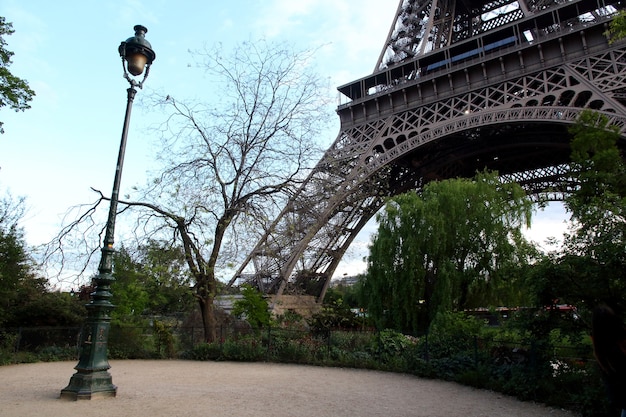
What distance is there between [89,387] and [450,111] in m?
23.2

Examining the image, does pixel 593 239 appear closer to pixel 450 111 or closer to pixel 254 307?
pixel 254 307

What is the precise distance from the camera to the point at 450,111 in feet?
83.4

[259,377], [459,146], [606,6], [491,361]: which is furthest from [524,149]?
[259,377]

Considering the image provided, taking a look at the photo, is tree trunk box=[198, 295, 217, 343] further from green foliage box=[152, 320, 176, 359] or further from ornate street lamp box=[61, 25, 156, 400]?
ornate street lamp box=[61, 25, 156, 400]

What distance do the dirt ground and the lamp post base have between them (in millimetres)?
179

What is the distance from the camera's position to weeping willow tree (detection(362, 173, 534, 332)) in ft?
61.1

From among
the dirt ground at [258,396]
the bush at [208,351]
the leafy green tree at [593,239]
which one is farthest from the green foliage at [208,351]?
the leafy green tree at [593,239]

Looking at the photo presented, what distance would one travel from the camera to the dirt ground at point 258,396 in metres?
7.45

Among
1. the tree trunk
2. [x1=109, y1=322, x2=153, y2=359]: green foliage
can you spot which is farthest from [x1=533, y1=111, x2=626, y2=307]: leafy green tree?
[x1=109, y1=322, x2=153, y2=359]: green foliage

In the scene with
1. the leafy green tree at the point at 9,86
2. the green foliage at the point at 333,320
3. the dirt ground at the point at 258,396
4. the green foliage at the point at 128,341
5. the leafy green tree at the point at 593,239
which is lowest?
the dirt ground at the point at 258,396

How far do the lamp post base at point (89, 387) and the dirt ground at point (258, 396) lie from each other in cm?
→ 18

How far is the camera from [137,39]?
8.79m

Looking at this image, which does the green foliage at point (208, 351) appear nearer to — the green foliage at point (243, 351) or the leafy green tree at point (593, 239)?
the green foliage at point (243, 351)

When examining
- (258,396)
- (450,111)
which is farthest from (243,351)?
(450,111)
